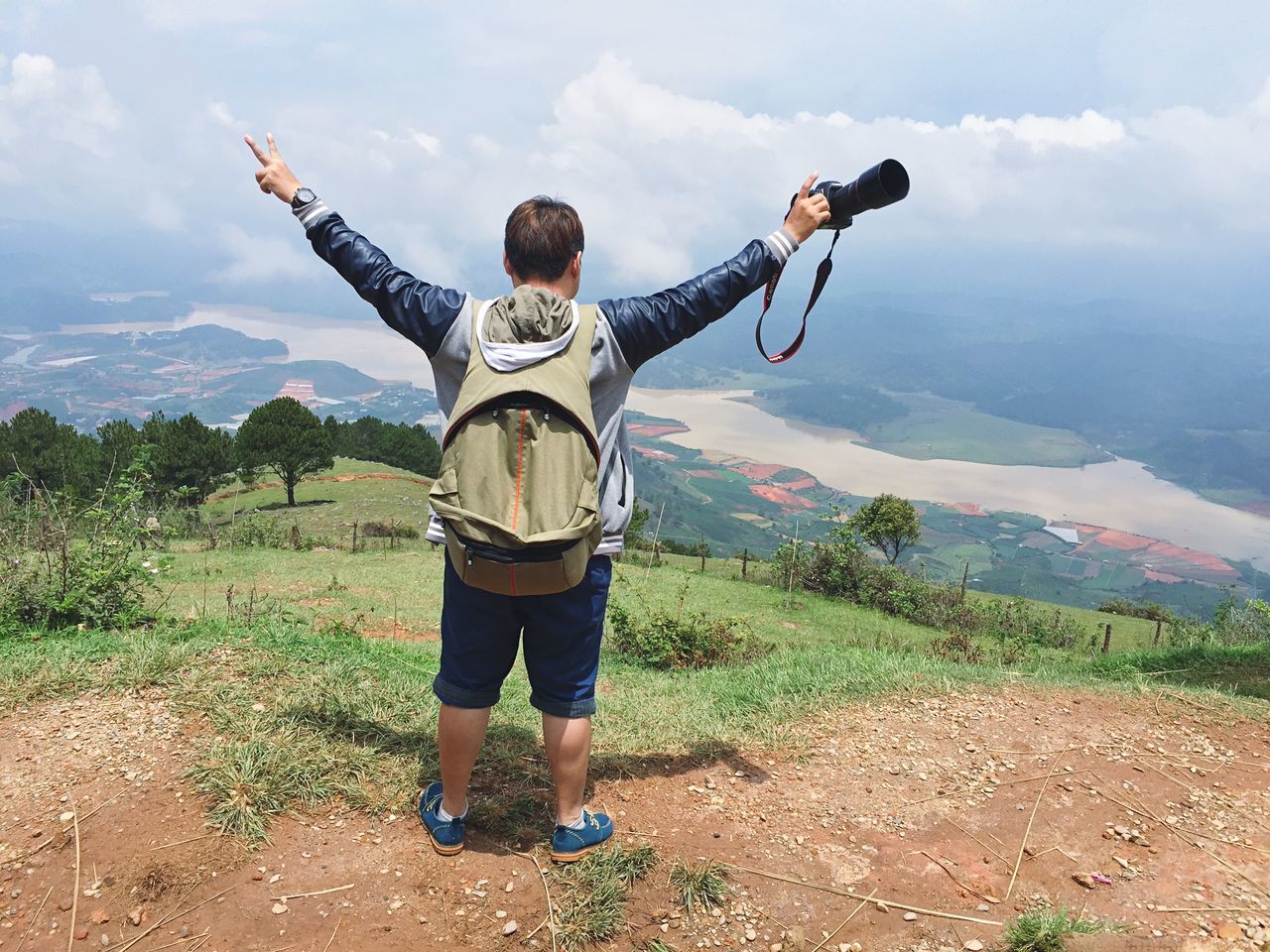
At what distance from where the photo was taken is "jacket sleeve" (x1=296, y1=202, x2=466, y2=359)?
257 cm

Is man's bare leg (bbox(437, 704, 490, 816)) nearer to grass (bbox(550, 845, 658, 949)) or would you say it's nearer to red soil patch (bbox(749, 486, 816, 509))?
grass (bbox(550, 845, 658, 949))

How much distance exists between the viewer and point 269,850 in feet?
9.16

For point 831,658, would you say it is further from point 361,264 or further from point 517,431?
point 361,264

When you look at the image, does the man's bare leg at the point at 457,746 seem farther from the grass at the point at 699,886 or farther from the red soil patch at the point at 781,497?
the red soil patch at the point at 781,497

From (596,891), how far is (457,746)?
731mm

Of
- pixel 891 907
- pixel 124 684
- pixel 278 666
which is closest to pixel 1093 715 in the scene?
pixel 891 907

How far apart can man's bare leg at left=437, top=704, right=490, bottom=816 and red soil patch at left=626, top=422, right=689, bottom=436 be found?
174m

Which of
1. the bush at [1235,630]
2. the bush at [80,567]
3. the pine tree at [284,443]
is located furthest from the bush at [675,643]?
the pine tree at [284,443]

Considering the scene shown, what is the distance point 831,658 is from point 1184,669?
337 centimetres

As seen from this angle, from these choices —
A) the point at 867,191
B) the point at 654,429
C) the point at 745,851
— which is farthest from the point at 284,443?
the point at 654,429

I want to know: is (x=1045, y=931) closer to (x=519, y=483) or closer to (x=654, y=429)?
(x=519, y=483)

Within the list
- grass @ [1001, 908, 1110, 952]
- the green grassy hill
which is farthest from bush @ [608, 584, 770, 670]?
grass @ [1001, 908, 1110, 952]

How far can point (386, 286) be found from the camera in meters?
2.64

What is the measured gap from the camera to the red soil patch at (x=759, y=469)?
469 ft
